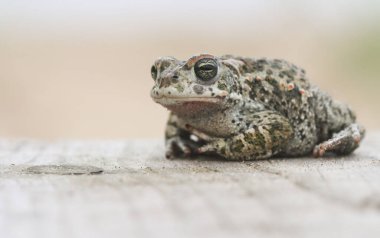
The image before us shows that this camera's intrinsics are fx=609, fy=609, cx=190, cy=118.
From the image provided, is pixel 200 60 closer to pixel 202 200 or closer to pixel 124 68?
pixel 202 200

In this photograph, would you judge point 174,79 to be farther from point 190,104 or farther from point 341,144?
point 341,144

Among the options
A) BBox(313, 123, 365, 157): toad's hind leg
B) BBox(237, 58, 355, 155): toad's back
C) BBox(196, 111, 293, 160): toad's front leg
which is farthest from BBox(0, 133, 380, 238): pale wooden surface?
BBox(237, 58, 355, 155): toad's back

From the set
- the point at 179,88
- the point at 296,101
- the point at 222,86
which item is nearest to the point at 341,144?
the point at 296,101

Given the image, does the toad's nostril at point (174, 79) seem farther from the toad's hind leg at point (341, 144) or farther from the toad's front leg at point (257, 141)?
the toad's hind leg at point (341, 144)

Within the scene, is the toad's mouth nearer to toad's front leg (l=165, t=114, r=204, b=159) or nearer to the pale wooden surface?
toad's front leg (l=165, t=114, r=204, b=159)

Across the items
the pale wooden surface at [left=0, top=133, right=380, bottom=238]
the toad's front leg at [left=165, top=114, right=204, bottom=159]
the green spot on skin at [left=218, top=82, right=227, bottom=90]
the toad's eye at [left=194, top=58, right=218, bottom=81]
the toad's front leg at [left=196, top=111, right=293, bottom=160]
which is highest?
the toad's eye at [left=194, top=58, right=218, bottom=81]

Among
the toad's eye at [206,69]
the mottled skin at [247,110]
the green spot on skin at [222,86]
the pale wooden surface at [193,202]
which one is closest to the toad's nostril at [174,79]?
Answer: the mottled skin at [247,110]

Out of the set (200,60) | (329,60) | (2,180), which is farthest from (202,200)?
(329,60)
